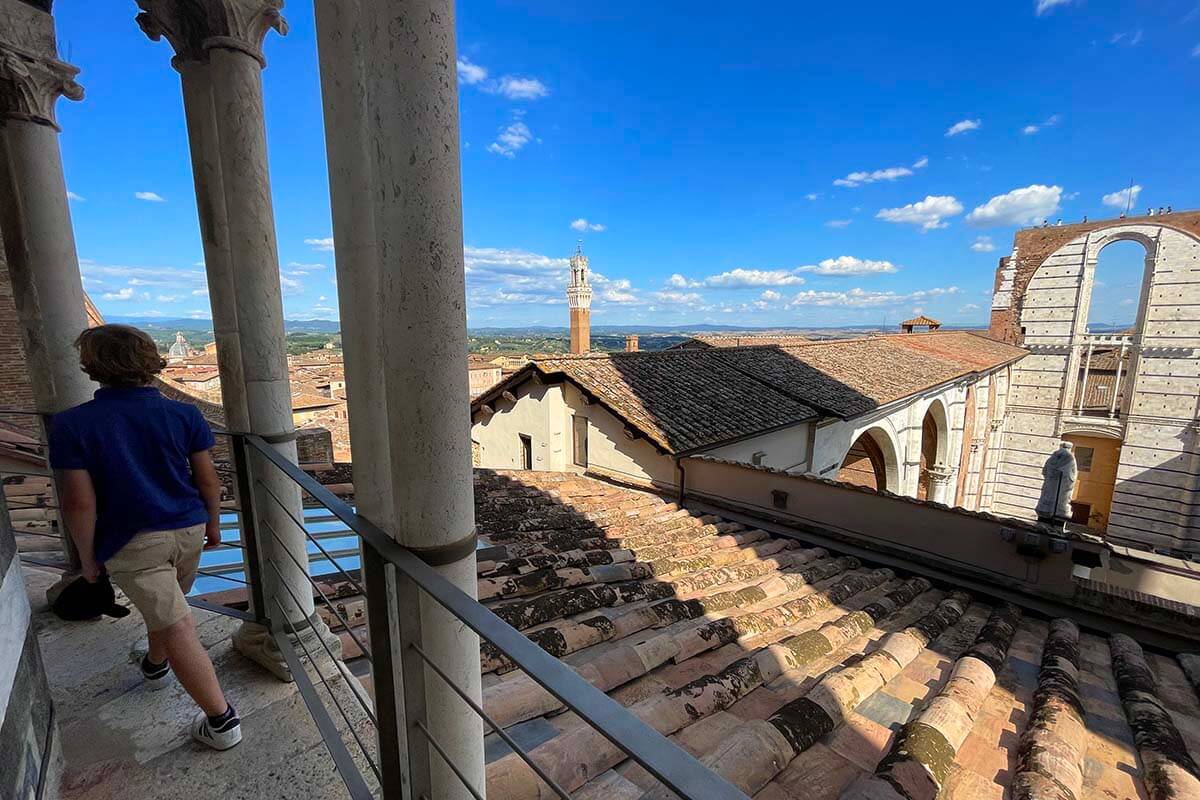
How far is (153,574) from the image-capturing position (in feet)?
5.78

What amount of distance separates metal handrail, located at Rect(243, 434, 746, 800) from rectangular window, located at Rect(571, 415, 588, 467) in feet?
29.1

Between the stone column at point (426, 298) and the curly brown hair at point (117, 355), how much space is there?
121cm

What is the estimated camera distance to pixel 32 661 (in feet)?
5.17

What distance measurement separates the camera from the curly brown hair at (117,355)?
1.65m

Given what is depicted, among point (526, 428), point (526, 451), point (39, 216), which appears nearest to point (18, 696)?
point (39, 216)

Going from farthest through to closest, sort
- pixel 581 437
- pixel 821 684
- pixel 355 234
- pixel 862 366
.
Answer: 1. pixel 862 366
2. pixel 581 437
3. pixel 821 684
4. pixel 355 234

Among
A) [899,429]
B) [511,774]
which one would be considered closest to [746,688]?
[511,774]

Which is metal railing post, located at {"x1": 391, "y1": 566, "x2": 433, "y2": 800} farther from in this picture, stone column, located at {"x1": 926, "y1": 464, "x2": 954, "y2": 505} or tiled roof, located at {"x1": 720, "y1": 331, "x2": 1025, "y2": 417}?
stone column, located at {"x1": 926, "y1": 464, "x2": 954, "y2": 505}

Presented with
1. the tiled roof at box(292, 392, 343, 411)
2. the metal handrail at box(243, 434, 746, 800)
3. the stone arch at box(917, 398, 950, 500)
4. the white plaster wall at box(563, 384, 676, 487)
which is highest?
the metal handrail at box(243, 434, 746, 800)

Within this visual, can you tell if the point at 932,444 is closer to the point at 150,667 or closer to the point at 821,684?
the point at 821,684

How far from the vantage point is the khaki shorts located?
172cm

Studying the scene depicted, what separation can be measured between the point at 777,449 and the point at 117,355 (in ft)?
35.0

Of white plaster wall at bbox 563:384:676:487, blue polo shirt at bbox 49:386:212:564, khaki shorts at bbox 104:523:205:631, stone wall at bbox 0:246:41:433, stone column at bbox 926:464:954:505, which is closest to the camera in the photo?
blue polo shirt at bbox 49:386:212:564

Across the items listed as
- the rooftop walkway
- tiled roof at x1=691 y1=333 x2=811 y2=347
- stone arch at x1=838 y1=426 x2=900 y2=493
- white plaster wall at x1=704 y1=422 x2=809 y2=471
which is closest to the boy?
the rooftop walkway
